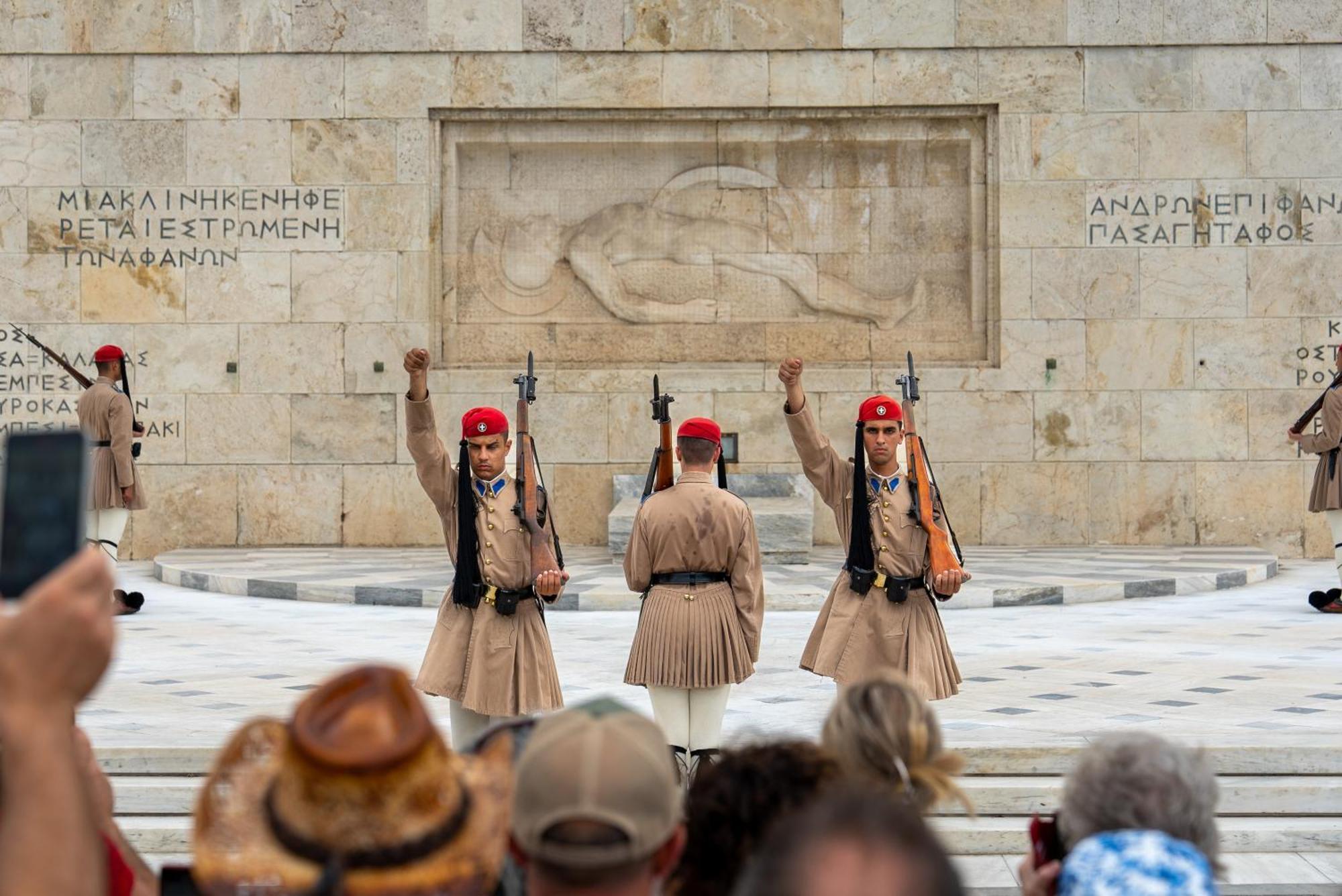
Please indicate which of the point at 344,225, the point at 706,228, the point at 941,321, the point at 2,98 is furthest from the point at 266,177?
the point at 941,321

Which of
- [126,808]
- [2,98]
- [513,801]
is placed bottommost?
[126,808]

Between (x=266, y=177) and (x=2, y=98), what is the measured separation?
2.58 m

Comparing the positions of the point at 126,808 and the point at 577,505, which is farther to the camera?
the point at 577,505

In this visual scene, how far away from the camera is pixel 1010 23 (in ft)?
47.4

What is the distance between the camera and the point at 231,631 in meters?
9.81

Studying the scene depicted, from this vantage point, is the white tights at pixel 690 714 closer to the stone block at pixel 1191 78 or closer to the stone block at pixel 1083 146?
the stone block at pixel 1083 146

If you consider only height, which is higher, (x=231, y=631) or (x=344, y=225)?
(x=344, y=225)

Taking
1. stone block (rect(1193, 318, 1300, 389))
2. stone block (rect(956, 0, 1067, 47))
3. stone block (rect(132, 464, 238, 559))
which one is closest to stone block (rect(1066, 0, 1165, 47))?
stone block (rect(956, 0, 1067, 47))

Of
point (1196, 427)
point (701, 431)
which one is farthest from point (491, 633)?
point (1196, 427)

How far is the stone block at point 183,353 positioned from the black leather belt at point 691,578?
9.83m

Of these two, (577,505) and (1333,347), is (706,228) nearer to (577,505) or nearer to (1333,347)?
(577,505)

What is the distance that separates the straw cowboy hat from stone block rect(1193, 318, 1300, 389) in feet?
44.7

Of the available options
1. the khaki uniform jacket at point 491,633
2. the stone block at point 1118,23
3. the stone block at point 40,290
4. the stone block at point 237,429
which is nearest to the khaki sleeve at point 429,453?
the khaki uniform jacket at point 491,633

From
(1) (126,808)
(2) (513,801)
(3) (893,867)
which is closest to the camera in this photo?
(3) (893,867)
